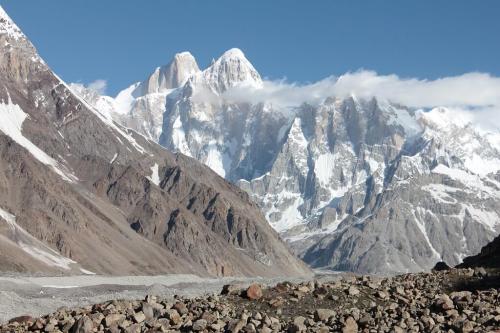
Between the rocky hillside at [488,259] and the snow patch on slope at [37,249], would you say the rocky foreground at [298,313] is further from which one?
the snow patch on slope at [37,249]

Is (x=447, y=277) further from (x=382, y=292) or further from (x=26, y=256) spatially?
(x=26, y=256)

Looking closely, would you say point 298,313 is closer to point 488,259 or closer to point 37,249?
point 488,259

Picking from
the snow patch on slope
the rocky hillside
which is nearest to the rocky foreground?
the rocky hillside

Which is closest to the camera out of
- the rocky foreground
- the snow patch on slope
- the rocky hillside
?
the rocky foreground

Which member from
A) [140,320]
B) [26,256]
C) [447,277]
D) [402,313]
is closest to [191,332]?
[140,320]

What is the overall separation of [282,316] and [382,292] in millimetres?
4460

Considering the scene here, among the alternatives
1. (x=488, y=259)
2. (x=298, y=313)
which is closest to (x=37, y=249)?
(x=488, y=259)

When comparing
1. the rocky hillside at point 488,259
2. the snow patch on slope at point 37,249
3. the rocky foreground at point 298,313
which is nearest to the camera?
the rocky foreground at point 298,313

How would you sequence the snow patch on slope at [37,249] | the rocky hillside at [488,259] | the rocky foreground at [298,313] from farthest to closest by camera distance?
the snow patch on slope at [37,249] → the rocky hillside at [488,259] → the rocky foreground at [298,313]

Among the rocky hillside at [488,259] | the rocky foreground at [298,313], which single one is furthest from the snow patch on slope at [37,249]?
the rocky foreground at [298,313]

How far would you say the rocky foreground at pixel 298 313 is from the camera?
24.0 metres

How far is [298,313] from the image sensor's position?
87.9 feet

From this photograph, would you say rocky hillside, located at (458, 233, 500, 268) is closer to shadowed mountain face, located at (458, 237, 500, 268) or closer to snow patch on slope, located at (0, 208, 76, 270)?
shadowed mountain face, located at (458, 237, 500, 268)

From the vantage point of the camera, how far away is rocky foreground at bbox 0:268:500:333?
2405 cm
